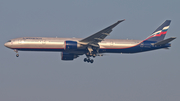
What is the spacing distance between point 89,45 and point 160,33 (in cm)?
1691

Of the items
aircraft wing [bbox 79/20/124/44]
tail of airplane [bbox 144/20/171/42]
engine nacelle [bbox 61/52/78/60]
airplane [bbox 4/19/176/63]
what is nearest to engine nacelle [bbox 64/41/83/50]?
airplane [bbox 4/19/176/63]

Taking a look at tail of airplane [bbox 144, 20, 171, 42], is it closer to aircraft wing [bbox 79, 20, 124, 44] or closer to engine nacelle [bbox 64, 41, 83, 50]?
aircraft wing [bbox 79, 20, 124, 44]

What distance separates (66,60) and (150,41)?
18.4 metres

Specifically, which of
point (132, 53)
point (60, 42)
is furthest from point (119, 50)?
point (60, 42)

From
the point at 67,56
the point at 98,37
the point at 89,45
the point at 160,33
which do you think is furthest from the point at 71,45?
the point at 160,33

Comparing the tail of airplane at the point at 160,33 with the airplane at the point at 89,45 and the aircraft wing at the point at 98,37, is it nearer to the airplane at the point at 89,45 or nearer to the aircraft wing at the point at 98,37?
the airplane at the point at 89,45

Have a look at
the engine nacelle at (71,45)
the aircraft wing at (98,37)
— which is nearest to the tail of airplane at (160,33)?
the aircraft wing at (98,37)

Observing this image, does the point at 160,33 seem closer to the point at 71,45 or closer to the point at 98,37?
the point at 98,37

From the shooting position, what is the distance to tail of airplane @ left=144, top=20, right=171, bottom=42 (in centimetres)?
6550

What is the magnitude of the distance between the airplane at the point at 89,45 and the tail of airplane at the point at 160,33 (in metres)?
0.76

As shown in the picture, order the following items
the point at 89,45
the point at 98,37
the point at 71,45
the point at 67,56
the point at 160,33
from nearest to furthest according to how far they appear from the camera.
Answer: the point at 71,45
the point at 98,37
the point at 89,45
the point at 67,56
the point at 160,33

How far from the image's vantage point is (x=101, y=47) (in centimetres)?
6078

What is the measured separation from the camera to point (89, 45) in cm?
5956

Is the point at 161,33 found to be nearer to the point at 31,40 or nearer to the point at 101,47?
the point at 101,47
